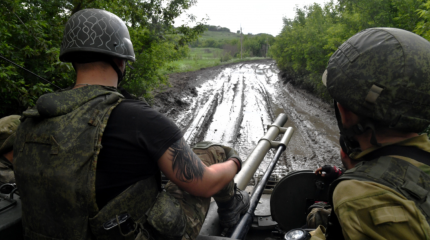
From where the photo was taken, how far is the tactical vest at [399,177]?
113 centimetres

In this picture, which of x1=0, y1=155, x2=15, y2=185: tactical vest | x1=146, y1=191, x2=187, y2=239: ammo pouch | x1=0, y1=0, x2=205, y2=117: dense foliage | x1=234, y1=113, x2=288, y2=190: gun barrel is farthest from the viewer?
x1=0, y1=0, x2=205, y2=117: dense foliage

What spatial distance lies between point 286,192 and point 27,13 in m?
6.08

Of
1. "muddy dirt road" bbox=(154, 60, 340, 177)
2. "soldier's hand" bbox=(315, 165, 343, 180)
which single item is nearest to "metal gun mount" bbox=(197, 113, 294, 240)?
"soldier's hand" bbox=(315, 165, 343, 180)

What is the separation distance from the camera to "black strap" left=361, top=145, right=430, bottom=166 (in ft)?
4.28

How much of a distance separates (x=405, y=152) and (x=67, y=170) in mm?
1603

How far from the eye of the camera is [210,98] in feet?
43.9

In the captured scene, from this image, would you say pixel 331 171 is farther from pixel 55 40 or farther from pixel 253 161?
pixel 55 40

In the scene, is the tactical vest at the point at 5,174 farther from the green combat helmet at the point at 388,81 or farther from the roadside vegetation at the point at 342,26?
the roadside vegetation at the point at 342,26

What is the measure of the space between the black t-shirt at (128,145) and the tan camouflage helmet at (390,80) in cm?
101

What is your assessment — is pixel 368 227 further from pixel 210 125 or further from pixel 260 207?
pixel 210 125

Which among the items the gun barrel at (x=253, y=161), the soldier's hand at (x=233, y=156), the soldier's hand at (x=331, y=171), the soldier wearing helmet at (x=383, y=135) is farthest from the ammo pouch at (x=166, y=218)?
the soldier's hand at (x=331, y=171)

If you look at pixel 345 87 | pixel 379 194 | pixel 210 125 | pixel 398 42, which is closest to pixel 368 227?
pixel 379 194

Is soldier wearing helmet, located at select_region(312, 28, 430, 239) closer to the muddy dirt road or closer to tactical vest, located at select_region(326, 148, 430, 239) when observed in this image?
tactical vest, located at select_region(326, 148, 430, 239)

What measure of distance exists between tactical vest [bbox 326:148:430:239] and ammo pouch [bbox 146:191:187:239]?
91cm
